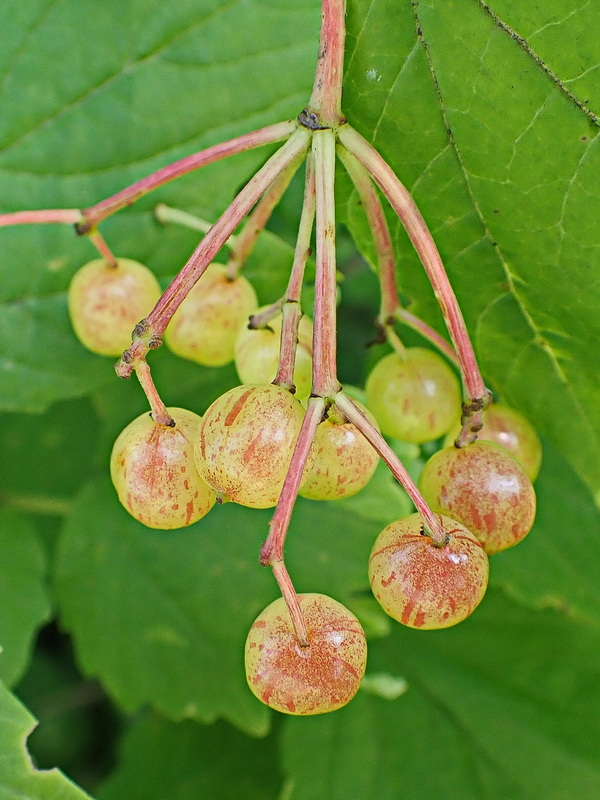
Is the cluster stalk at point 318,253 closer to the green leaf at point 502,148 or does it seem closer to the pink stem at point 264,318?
the pink stem at point 264,318

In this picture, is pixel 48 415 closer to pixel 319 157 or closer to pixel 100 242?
pixel 100 242

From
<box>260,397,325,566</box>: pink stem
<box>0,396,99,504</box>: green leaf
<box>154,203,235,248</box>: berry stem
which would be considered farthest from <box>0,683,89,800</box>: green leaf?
<box>0,396,99,504</box>: green leaf

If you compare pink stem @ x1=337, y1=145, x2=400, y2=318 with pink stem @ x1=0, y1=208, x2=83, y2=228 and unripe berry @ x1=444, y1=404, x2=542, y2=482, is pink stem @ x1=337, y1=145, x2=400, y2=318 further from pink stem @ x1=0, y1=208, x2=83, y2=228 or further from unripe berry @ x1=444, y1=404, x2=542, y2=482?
pink stem @ x1=0, y1=208, x2=83, y2=228

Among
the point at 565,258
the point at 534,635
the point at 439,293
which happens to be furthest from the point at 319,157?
the point at 534,635

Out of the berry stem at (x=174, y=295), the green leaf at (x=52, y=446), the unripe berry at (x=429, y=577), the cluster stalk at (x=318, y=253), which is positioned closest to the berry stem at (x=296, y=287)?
the cluster stalk at (x=318, y=253)

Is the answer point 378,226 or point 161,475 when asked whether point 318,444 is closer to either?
point 161,475

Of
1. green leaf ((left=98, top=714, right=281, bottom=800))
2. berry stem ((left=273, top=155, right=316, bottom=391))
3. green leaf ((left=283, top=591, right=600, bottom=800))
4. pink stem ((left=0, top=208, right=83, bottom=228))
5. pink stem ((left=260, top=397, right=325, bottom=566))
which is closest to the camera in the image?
pink stem ((left=260, top=397, right=325, bottom=566))

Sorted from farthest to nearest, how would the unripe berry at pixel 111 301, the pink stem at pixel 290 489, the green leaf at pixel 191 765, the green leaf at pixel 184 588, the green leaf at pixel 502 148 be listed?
the green leaf at pixel 191 765 < the green leaf at pixel 184 588 < the unripe berry at pixel 111 301 < the green leaf at pixel 502 148 < the pink stem at pixel 290 489
